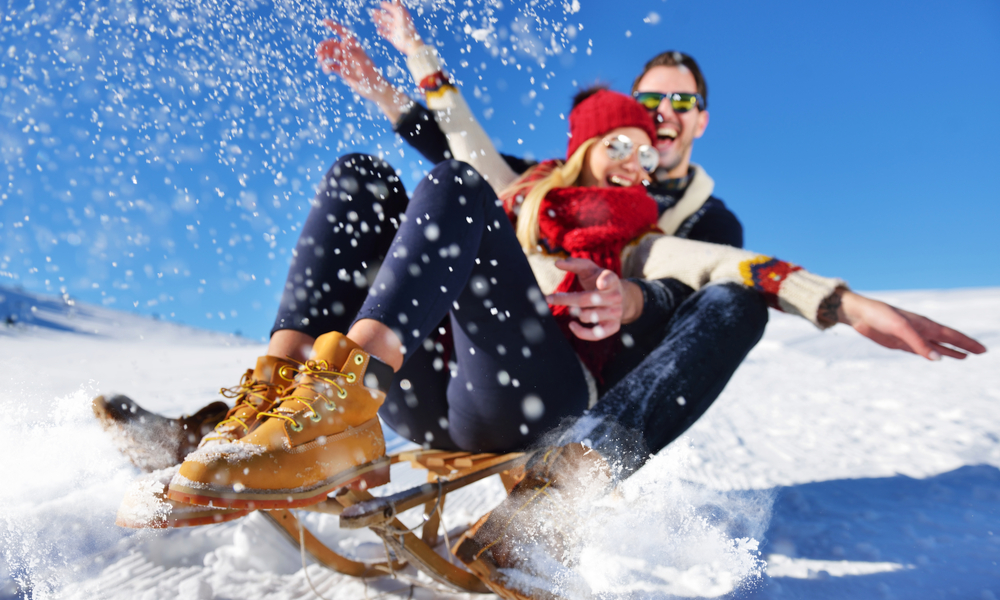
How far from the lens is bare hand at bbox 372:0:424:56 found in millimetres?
1760

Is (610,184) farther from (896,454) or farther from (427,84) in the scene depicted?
(896,454)

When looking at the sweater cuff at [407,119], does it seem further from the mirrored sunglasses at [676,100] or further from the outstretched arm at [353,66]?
the mirrored sunglasses at [676,100]

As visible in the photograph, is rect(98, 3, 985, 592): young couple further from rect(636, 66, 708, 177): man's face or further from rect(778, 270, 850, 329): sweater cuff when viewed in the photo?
rect(636, 66, 708, 177): man's face

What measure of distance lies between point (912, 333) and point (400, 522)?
3.30 feet

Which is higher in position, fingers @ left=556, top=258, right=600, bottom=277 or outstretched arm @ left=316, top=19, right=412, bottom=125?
outstretched arm @ left=316, top=19, right=412, bottom=125

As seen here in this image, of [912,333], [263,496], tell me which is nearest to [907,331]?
[912,333]

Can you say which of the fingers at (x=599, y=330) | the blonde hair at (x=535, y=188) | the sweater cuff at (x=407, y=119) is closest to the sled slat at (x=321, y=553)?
the fingers at (x=599, y=330)

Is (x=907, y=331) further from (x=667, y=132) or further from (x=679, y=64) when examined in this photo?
(x=679, y=64)

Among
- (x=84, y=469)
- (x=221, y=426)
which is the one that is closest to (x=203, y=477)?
(x=221, y=426)

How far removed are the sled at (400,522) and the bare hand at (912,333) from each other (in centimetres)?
75

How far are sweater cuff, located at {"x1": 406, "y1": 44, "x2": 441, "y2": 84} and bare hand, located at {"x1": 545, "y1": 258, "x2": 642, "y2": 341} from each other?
1208 millimetres

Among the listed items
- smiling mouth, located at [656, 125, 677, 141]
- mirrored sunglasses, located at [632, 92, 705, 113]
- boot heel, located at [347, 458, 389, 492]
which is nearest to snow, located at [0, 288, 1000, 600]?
boot heel, located at [347, 458, 389, 492]

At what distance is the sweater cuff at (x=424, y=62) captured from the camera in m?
1.76

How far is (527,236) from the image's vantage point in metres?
1.38
